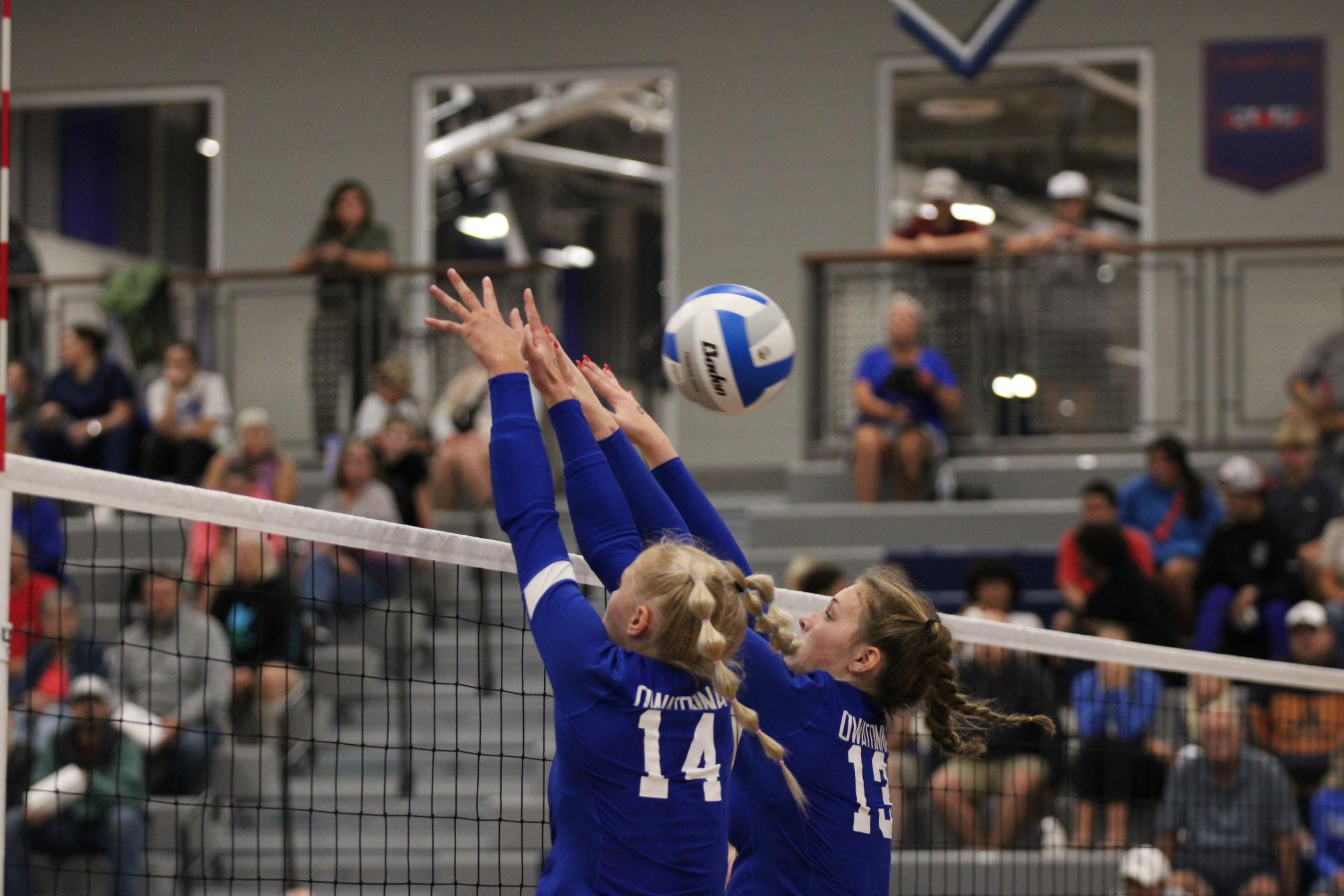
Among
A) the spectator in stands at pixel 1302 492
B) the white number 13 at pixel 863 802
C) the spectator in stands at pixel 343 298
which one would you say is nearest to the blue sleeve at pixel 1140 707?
the spectator in stands at pixel 1302 492

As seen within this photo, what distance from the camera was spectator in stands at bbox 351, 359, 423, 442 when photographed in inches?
447

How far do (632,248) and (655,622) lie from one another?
1678 cm

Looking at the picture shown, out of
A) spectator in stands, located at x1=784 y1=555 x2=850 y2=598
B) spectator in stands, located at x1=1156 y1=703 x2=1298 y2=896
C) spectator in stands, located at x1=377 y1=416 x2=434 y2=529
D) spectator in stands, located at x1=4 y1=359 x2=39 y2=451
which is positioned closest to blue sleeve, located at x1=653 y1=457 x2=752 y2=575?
spectator in stands, located at x1=1156 y1=703 x2=1298 y2=896

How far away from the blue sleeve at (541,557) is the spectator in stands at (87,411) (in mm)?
8764

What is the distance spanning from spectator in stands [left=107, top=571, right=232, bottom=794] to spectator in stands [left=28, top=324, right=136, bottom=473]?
274cm

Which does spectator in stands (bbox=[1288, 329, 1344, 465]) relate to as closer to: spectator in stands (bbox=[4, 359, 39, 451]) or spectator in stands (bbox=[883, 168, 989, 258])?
spectator in stands (bbox=[883, 168, 989, 258])

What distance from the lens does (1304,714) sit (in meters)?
8.06

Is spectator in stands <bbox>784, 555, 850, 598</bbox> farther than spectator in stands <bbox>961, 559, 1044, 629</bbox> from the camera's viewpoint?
No

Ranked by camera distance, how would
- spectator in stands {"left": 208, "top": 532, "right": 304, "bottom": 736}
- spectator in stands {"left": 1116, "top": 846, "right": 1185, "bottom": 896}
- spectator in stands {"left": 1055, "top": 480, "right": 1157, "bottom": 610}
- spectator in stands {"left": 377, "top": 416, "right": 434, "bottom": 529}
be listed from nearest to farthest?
spectator in stands {"left": 1116, "top": 846, "right": 1185, "bottom": 896} → spectator in stands {"left": 208, "top": 532, "right": 304, "bottom": 736} → spectator in stands {"left": 1055, "top": 480, "right": 1157, "bottom": 610} → spectator in stands {"left": 377, "top": 416, "right": 434, "bottom": 529}

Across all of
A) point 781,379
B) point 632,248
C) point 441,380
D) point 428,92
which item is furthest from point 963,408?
point 632,248

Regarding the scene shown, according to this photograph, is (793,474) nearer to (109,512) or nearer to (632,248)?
(109,512)

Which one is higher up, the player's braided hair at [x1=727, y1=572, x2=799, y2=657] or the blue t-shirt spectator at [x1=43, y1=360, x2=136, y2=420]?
the blue t-shirt spectator at [x1=43, y1=360, x2=136, y2=420]

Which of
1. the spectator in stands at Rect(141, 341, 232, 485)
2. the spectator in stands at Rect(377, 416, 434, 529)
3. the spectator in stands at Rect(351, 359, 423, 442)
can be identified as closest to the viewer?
the spectator in stands at Rect(377, 416, 434, 529)

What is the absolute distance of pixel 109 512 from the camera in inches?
460
